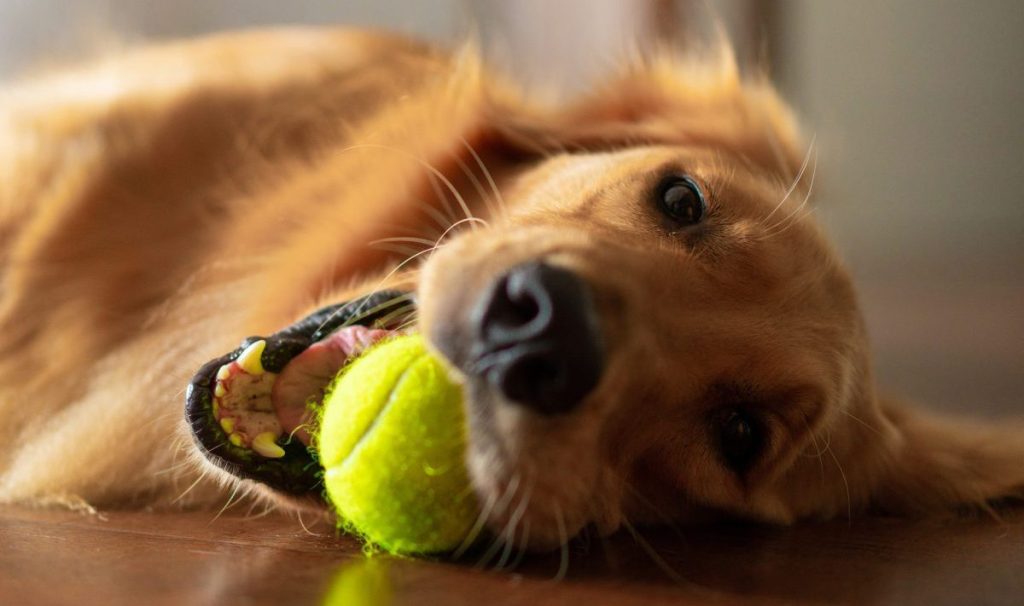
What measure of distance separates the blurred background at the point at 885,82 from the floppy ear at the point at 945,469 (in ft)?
6.44

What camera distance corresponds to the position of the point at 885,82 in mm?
5484

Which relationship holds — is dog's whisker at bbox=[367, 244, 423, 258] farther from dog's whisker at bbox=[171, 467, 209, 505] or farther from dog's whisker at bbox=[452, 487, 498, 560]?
dog's whisker at bbox=[452, 487, 498, 560]

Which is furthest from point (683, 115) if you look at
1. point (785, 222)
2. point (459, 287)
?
point (459, 287)

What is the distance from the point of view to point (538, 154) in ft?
6.43

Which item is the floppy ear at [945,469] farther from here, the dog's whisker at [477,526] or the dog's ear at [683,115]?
the dog's whisker at [477,526]

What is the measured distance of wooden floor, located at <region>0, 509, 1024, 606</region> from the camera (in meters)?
1.12

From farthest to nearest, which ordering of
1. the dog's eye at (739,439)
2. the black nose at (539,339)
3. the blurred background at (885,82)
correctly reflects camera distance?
the blurred background at (885,82) < the dog's eye at (739,439) < the black nose at (539,339)

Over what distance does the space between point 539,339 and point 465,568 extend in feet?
1.02

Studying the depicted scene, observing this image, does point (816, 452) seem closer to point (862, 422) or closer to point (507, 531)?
point (862, 422)

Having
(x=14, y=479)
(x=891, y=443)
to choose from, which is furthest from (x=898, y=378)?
(x=14, y=479)

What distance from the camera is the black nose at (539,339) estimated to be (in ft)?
3.62

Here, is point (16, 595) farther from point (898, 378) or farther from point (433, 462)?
point (898, 378)

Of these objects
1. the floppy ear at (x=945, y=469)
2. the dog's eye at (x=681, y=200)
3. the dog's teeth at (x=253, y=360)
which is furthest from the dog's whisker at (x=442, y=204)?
the floppy ear at (x=945, y=469)

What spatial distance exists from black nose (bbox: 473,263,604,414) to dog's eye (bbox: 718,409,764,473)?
37 cm
